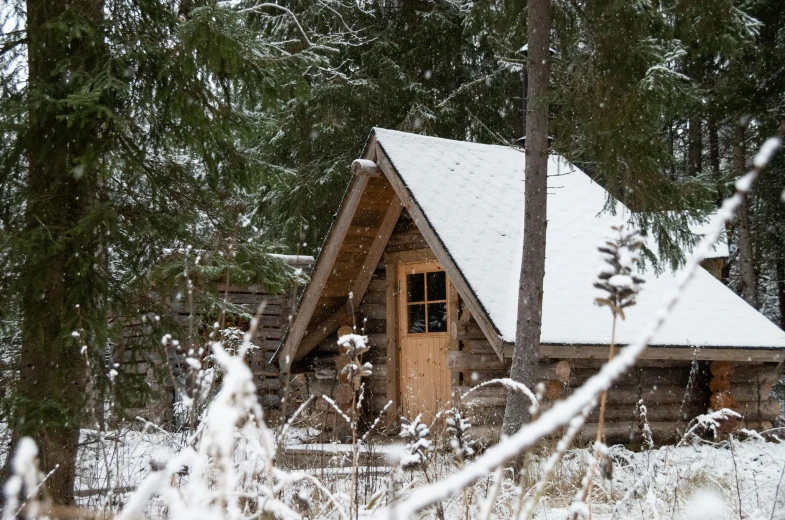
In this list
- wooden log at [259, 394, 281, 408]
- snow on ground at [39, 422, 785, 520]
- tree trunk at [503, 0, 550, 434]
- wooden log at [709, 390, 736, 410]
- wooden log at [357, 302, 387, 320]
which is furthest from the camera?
wooden log at [259, 394, 281, 408]

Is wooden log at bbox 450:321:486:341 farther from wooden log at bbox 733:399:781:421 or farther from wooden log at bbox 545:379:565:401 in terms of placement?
wooden log at bbox 733:399:781:421

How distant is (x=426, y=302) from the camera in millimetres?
11703

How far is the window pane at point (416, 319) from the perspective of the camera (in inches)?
464

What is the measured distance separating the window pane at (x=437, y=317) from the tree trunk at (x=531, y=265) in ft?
12.1

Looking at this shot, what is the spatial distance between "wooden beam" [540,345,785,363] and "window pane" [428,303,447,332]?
7.39 ft

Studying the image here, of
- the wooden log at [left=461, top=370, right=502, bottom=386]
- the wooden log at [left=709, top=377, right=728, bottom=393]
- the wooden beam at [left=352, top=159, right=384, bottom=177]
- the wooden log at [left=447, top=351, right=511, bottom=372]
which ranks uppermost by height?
the wooden beam at [left=352, top=159, right=384, bottom=177]

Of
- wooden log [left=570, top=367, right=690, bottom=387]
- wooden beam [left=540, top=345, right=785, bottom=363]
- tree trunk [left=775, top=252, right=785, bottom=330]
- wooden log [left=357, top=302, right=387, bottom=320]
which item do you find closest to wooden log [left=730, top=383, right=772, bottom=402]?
wooden beam [left=540, top=345, right=785, bottom=363]

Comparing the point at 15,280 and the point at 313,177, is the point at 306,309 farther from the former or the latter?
the point at 313,177

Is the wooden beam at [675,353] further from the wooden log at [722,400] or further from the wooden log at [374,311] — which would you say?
the wooden log at [374,311]

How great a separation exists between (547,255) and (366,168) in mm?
2977

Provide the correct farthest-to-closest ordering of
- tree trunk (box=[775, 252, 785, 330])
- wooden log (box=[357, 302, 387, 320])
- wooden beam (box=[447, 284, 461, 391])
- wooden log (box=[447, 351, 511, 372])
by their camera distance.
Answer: tree trunk (box=[775, 252, 785, 330]) < wooden log (box=[357, 302, 387, 320]) < wooden beam (box=[447, 284, 461, 391]) < wooden log (box=[447, 351, 511, 372])

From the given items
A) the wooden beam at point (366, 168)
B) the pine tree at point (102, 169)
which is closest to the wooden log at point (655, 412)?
the wooden beam at point (366, 168)

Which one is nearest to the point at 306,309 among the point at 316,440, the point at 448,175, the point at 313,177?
the point at 316,440

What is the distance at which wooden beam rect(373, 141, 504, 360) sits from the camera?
8797mm
